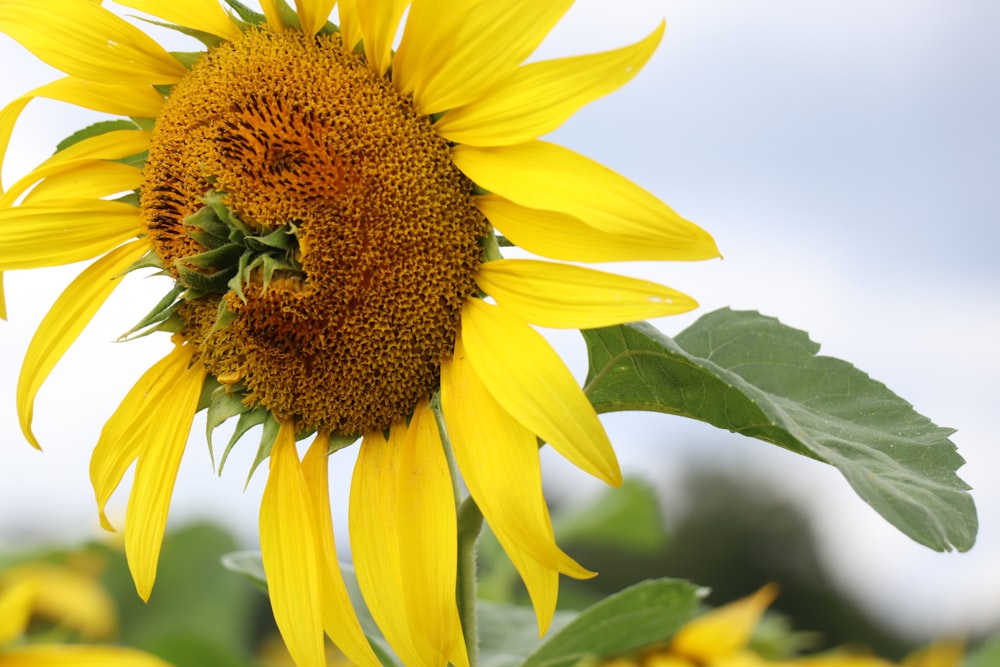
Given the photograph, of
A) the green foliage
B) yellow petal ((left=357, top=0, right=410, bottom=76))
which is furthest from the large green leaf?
the green foliage

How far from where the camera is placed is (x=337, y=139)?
117 centimetres

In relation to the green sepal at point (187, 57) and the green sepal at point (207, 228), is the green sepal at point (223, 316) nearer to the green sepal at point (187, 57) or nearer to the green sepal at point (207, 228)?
the green sepal at point (207, 228)

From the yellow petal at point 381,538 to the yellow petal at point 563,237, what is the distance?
10.9 inches

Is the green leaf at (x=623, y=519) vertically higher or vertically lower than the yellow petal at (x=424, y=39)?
lower

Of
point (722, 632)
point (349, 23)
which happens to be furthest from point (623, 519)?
point (349, 23)

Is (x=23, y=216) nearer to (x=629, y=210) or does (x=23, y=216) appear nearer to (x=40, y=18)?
(x=40, y=18)

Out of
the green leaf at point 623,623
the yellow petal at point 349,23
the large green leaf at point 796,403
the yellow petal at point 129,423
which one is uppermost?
the yellow petal at point 349,23

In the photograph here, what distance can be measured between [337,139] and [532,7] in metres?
0.27

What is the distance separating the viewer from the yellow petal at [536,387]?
1.00 m

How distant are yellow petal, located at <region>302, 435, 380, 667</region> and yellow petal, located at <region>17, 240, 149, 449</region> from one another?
35 centimetres

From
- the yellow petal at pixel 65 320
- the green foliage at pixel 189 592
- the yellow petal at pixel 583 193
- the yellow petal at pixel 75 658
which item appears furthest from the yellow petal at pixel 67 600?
the yellow petal at pixel 583 193

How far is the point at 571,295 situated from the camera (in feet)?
3.47

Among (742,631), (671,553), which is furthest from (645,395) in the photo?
(671,553)

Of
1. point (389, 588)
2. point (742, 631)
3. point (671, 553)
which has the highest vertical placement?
point (389, 588)
